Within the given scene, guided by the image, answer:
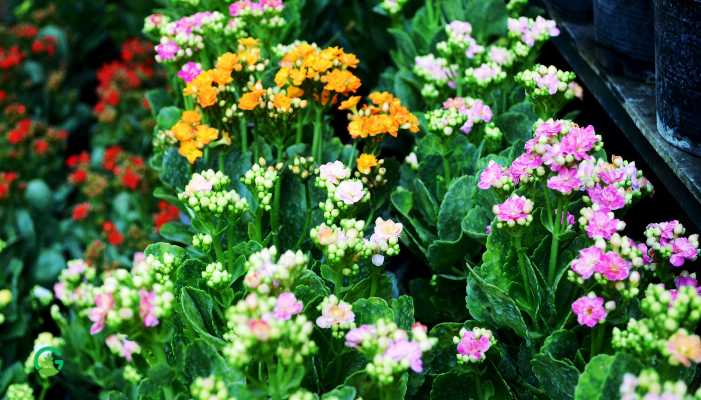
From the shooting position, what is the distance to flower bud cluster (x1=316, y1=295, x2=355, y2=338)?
4.03 feet

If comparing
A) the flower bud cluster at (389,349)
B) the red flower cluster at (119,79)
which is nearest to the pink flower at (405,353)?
the flower bud cluster at (389,349)

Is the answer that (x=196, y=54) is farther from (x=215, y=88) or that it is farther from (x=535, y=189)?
(x=535, y=189)

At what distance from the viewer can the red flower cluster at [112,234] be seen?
8.95 ft

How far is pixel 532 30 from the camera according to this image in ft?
5.87

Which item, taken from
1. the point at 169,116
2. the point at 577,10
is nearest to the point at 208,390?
the point at 169,116

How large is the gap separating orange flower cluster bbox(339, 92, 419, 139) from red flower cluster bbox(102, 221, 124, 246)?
1.37 metres

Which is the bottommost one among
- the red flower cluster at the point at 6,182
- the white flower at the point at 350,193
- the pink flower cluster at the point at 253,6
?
the red flower cluster at the point at 6,182

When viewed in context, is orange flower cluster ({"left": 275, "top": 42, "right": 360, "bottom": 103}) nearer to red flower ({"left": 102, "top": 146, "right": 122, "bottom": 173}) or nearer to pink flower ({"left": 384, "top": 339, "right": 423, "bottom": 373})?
pink flower ({"left": 384, "top": 339, "right": 423, "bottom": 373})

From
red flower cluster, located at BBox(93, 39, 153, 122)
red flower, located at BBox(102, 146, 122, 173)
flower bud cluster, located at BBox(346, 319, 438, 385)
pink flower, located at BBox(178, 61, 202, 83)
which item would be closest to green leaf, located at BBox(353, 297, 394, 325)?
flower bud cluster, located at BBox(346, 319, 438, 385)

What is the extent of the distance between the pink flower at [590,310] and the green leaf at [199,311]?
0.54 metres

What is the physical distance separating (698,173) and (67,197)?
257 centimetres

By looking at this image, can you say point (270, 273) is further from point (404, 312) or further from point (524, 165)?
point (524, 165)

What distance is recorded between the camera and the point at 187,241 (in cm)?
174

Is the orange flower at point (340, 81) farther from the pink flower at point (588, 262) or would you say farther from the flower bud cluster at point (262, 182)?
the pink flower at point (588, 262)
